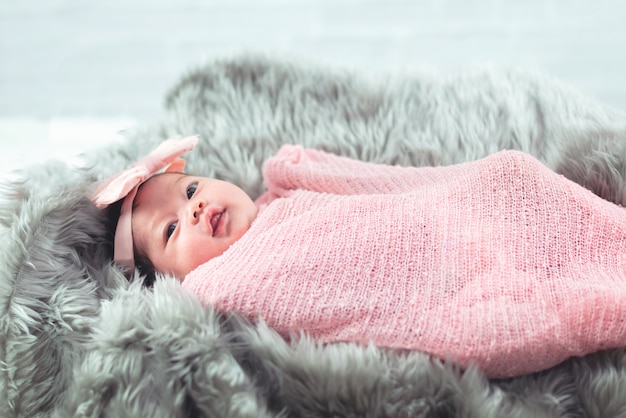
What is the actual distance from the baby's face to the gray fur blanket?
0.08 meters

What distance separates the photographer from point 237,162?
135cm

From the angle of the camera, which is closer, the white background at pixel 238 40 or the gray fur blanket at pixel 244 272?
Result: the gray fur blanket at pixel 244 272

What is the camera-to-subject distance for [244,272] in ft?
3.02

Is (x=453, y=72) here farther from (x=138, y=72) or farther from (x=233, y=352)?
(x=138, y=72)

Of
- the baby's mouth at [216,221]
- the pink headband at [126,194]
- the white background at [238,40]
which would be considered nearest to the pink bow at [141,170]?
the pink headband at [126,194]

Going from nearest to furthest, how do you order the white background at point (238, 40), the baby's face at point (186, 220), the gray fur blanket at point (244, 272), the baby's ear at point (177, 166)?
the gray fur blanket at point (244, 272) → the baby's face at point (186, 220) → the baby's ear at point (177, 166) → the white background at point (238, 40)

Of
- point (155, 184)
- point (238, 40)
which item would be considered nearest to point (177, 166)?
point (155, 184)

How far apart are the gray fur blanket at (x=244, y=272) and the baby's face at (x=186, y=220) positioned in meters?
0.08

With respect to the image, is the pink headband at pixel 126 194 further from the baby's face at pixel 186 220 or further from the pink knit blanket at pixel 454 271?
the pink knit blanket at pixel 454 271

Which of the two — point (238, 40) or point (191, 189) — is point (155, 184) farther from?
point (238, 40)

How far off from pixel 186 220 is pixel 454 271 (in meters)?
0.44

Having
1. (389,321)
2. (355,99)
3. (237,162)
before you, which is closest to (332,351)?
(389,321)

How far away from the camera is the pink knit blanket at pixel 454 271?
0.81 meters

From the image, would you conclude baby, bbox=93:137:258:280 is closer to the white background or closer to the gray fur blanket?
the gray fur blanket
